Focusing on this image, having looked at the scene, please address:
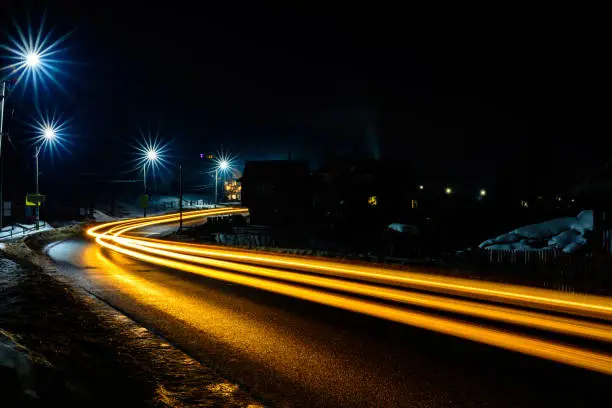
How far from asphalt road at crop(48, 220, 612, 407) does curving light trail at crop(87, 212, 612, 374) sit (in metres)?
0.50

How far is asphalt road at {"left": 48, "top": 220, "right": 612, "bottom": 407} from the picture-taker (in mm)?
5418

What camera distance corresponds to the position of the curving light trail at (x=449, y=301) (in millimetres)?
7703

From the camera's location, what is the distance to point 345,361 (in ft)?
22.3

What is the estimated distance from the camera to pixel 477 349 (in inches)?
288

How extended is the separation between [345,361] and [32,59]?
1458 centimetres

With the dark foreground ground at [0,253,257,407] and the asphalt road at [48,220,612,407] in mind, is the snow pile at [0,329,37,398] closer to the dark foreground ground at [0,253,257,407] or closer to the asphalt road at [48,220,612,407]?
the dark foreground ground at [0,253,257,407]

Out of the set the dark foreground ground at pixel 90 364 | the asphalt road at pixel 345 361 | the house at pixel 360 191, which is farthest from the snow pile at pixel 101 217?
the dark foreground ground at pixel 90 364

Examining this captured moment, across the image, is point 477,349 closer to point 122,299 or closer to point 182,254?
point 122,299

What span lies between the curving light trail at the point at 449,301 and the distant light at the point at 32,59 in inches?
333

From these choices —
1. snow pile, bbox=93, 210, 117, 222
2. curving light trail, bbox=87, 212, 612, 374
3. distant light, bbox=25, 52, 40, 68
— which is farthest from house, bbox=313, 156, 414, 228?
distant light, bbox=25, 52, 40, 68

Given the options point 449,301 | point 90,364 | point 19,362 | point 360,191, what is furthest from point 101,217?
point 19,362

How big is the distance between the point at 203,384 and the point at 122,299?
280 inches

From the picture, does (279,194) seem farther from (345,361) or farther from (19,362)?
(19,362)

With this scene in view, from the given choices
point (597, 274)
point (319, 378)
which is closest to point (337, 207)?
point (597, 274)
